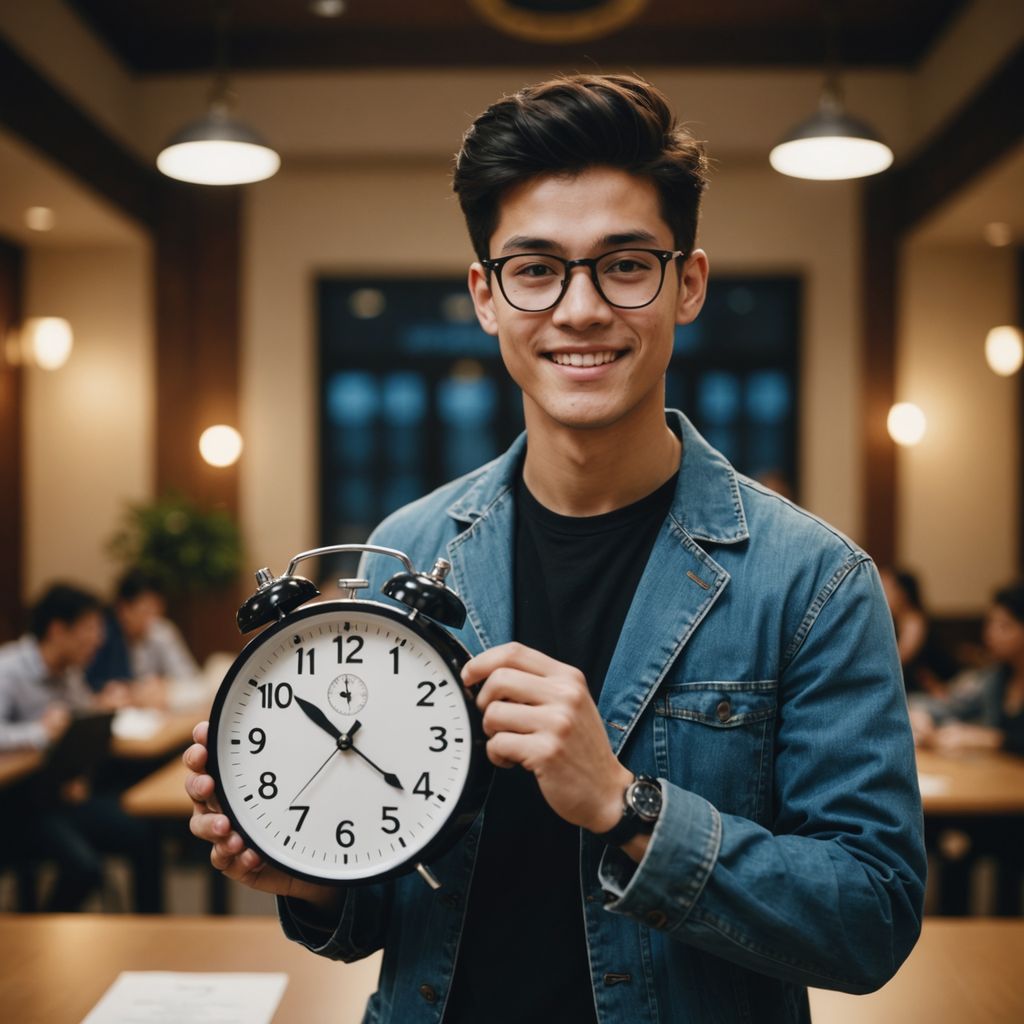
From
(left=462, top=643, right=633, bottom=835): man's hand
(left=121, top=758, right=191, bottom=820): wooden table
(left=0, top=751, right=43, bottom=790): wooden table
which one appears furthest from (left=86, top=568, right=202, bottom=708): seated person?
(left=462, top=643, right=633, bottom=835): man's hand

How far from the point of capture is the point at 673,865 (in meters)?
1.03

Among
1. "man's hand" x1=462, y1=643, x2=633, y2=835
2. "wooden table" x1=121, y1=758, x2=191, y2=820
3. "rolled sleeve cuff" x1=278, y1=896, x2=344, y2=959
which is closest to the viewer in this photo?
"man's hand" x1=462, y1=643, x2=633, y2=835

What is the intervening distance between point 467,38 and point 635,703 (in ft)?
22.1

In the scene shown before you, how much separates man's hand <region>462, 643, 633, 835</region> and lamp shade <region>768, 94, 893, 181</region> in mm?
3837

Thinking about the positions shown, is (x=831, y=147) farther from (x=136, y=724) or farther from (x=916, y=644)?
(x=136, y=724)

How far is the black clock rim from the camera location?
3.62ft

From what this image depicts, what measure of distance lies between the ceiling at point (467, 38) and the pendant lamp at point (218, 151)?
2527 mm

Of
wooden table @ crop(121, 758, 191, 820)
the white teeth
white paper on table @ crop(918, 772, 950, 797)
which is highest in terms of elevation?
the white teeth

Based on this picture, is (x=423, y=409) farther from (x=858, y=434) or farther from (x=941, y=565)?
(x=941, y=565)

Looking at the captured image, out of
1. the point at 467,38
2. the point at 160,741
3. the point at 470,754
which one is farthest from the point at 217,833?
the point at 467,38

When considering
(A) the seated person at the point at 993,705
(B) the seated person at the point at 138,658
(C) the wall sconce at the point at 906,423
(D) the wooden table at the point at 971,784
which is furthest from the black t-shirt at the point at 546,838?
(C) the wall sconce at the point at 906,423

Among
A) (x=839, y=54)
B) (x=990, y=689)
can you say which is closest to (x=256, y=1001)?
(x=990, y=689)

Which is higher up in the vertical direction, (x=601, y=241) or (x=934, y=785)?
(x=601, y=241)

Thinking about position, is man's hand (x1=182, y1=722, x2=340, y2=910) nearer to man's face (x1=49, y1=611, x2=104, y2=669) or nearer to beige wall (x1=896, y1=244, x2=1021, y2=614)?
man's face (x1=49, y1=611, x2=104, y2=669)
